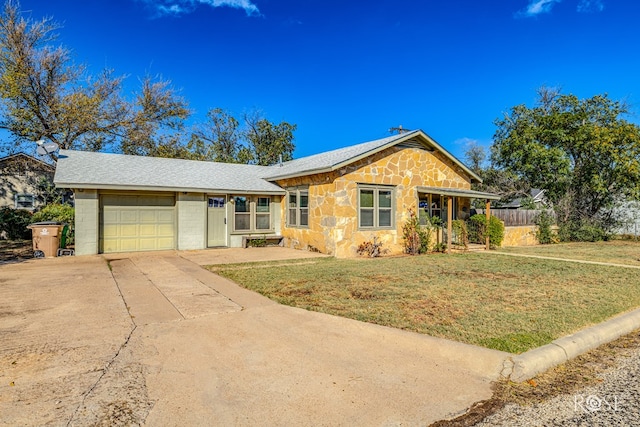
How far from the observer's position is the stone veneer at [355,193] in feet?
40.2

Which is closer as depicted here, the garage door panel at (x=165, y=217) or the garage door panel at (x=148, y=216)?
the garage door panel at (x=148, y=216)

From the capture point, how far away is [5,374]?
3326mm

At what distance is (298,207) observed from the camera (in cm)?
1433

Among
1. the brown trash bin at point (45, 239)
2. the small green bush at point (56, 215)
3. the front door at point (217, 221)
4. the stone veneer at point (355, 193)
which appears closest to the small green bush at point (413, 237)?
the stone veneer at point (355, 193)

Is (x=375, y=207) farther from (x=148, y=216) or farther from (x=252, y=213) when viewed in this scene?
(x=148, y=216)

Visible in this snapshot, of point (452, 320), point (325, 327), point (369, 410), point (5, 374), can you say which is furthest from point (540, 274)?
point (5, 374)

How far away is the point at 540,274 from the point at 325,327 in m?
6.80

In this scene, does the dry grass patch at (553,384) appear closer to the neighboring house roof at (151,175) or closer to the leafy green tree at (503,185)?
the neighboring house roof at (151,175)

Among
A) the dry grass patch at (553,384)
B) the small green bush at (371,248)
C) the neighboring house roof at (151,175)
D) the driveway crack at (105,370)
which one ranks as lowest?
the dry grass patch at (553,384)

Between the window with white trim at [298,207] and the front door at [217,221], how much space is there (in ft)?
8.70

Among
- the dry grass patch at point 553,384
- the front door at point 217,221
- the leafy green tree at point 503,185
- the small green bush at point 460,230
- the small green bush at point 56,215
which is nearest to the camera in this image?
the dry grass patch at point 553,384

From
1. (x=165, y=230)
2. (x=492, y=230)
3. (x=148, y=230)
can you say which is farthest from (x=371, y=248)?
(x=148, y=230)

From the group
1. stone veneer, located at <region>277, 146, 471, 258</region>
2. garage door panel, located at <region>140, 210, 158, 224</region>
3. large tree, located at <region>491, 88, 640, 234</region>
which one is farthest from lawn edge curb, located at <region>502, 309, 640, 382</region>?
large tree, located at <region>491, 88, 640, 234</region>

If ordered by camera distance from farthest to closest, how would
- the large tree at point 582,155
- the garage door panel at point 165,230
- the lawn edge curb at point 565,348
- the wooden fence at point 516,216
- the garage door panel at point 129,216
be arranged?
the large tree at point 582,155 → the wooden fence at point 516,216 → the garage door panel at point 165,230 → the garage door panel at point 129,216 → the lawn edge curb at point 565,348
